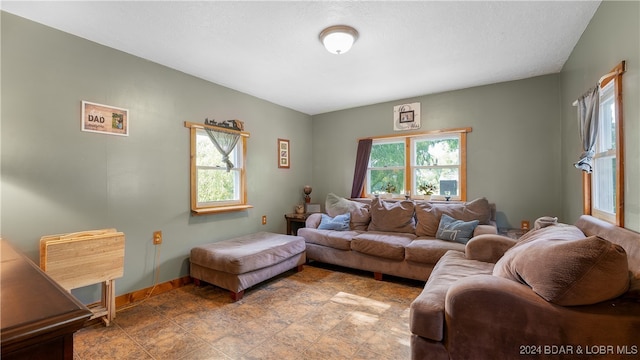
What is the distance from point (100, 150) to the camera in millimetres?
2500

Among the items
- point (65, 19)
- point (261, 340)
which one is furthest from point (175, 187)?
point (261, 340)

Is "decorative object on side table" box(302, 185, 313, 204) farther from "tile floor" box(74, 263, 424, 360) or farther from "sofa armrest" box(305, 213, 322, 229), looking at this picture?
"tile floor" box(74, 263, 424, 360)

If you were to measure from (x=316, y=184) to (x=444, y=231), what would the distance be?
2.59 meters

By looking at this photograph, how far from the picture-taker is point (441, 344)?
139 cm

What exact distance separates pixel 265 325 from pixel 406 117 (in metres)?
3.46

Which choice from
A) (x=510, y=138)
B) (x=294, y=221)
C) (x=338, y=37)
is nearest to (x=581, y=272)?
(x=338, y=37)

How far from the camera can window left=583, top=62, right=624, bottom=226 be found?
174 centimetres

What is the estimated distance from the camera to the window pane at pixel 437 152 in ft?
12.7

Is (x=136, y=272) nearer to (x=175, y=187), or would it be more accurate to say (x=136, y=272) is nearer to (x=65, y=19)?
(x=175, y=187)

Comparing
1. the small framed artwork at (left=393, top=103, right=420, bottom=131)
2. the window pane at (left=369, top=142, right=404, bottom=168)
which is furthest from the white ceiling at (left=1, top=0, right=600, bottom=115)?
the window pane at (left=369, top=142, right=404, bottom=168)

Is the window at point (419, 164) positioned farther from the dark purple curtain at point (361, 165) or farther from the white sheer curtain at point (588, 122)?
the white sheer curtain at point (588, 122)

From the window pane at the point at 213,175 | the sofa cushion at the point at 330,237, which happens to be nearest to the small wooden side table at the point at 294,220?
the sofa cushion at the point at 330,237

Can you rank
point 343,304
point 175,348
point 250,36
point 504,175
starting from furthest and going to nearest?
1. point 504,175
2. point 343,304
3. point 250,36
4. point 175,348

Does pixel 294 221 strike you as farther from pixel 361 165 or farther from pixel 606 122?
pixel 606 122
